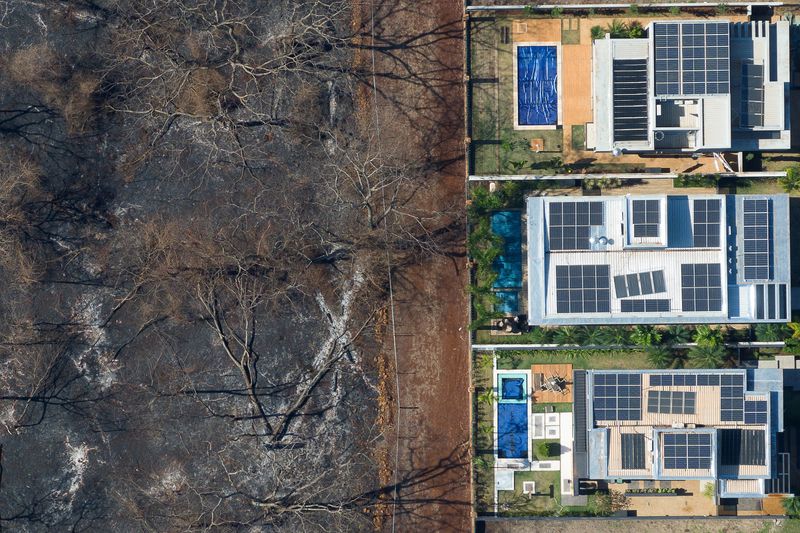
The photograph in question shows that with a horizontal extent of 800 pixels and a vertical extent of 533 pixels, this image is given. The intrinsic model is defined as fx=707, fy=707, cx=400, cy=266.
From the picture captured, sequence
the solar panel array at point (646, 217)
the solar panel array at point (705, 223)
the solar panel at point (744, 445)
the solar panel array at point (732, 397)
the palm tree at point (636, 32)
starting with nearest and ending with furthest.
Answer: the solar panel array at point (646, 217)
the solar panel array at point (705, 223)
the solar panel array at point (732, 397)
the solar panel at point (744, 445)
the palm tree at point (636, 32)

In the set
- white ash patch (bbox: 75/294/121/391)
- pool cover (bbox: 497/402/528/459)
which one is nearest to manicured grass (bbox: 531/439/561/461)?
pool cover (bbox: 497/402/528/459)

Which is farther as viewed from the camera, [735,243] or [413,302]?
[413,302]

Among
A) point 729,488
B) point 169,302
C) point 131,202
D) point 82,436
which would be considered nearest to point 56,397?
point 82,436

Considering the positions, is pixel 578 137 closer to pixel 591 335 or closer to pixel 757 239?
pixel 757 239

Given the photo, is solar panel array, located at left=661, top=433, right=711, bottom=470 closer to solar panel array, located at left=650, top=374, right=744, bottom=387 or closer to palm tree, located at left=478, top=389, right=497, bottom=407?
solar panel array, located at left=650, top=374, right=744, bottom=387

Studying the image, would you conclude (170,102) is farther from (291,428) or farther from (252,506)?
(252,506)

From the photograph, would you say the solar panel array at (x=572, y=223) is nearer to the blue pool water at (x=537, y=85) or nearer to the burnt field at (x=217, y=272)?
the burnt field at (x=217, y=272)

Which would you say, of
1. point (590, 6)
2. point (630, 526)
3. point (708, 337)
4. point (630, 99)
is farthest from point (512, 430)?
point (590, 6)

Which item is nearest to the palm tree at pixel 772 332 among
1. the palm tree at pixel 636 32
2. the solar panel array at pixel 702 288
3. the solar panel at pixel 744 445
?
the solar panel array at pixel 702 288
